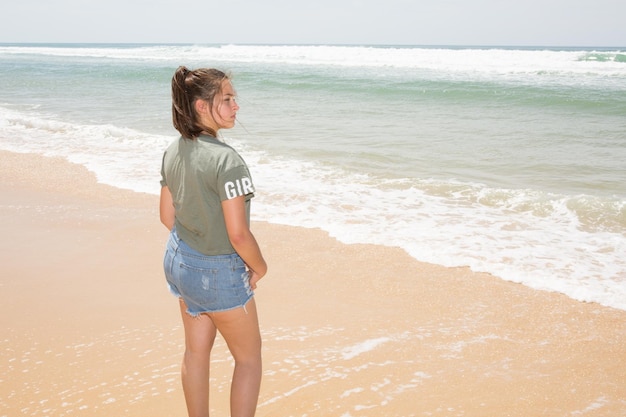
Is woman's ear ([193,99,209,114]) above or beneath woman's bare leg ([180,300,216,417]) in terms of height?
above

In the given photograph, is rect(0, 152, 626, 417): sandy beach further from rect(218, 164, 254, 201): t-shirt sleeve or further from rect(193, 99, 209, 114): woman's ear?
rect(193, 99, 209, 114): woman's ear

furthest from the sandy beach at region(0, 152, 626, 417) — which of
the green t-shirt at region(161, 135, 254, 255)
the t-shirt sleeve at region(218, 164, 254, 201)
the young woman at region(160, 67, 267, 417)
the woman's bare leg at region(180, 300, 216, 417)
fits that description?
the t-shirt sleeve at region(218, 164, 254, 201)

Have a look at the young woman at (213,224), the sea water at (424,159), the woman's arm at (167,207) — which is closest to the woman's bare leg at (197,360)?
the young woman at (213,224)

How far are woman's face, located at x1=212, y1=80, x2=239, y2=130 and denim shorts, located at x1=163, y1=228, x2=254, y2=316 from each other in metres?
0.50

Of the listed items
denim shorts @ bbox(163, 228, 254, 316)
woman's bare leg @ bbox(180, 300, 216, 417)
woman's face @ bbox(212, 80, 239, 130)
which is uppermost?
woman's face @ bbox(212, 80, 239, 130)

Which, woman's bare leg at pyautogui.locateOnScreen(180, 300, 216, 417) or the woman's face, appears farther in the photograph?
woman's bare leg at pyautogui.locateOnScreen(180, 300, 216, 417)

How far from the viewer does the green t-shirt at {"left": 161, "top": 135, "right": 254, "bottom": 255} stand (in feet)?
6.75

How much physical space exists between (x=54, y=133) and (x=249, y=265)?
430 inches

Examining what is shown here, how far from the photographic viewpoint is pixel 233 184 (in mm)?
2051

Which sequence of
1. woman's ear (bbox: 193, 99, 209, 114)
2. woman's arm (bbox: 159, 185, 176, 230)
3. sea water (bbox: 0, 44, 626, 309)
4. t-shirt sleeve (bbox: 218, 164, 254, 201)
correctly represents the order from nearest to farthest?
t-shirt sleeve (bbox: 218, 164, 254, 201)
woman's ear (bbox: 193, 99, 209, 114)
woman's arm (bbox: 159, 185, 176, 230)
sea water (bbox: 0, 44, 626, 309)

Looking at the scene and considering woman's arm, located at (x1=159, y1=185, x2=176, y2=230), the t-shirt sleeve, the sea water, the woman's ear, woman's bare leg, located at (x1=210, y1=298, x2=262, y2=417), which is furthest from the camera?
the sea water

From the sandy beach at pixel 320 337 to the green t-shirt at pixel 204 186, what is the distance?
116 cm

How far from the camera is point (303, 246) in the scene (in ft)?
17.8

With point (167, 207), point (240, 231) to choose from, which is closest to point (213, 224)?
point (240, 231)
